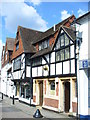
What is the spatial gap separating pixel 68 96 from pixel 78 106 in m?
2.25

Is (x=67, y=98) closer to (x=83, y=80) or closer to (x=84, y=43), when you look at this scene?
(x=83, y=80)

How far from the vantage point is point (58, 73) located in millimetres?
13836

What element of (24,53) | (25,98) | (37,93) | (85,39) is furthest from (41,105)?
(85,39)

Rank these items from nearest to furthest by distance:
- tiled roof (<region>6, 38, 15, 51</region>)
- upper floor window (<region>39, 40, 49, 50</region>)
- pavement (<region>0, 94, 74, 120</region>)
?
pavement (<region>0, 94, 74, 120</region>), upper floor window (<region>39, 40, 49, 50</region>), tiled roof (<region>6, 38, 15, 51</region>)

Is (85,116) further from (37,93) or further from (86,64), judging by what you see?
(37,93)

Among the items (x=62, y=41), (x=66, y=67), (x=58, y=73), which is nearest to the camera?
(x=66, y=67)

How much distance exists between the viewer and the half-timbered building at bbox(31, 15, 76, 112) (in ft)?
40.2

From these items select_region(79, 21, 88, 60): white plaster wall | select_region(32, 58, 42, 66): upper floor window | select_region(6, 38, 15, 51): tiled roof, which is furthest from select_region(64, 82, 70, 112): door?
select_region(6, 38, 15, 51): tiled roof

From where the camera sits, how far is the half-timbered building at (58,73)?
40.2 feet

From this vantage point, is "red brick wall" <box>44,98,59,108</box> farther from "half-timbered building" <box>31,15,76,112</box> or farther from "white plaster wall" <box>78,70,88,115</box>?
"white plaster wall" <box>78,70,88,115</box>

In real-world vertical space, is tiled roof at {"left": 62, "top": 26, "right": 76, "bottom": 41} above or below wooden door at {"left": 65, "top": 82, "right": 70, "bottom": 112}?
above

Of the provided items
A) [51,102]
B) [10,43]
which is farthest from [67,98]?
[10,43]

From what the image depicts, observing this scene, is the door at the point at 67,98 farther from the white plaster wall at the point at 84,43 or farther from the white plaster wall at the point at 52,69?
the white plaster wall at the point at 84,43

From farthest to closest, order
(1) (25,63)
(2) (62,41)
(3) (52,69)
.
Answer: (1) (25,63)
(3) (52,69)
(2) (62,41)
